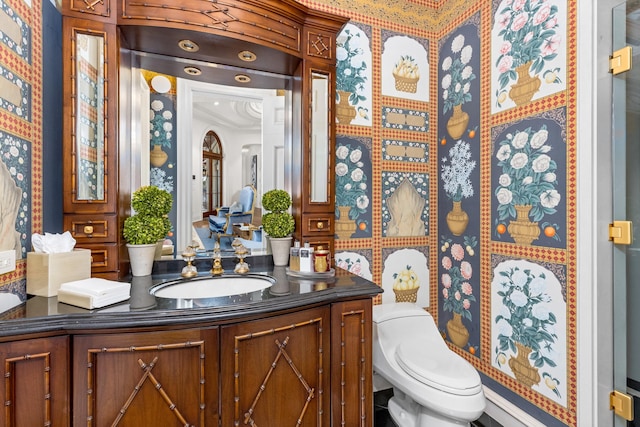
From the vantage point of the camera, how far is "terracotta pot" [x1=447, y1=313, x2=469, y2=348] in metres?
2.11

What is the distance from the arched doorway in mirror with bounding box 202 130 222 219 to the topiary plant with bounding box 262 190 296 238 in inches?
10.5

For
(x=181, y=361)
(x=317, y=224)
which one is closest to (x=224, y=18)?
(x=317, y=224)

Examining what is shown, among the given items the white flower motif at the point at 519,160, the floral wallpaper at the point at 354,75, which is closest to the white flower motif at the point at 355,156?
the floral wallpaper at the point at 354,75

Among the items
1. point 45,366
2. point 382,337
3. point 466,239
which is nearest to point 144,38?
point 45,366

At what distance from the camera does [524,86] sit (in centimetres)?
168

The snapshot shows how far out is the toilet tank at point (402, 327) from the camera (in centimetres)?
181

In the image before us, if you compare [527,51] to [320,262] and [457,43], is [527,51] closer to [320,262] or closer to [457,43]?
[457,43]

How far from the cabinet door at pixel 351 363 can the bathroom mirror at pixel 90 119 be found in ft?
3.92

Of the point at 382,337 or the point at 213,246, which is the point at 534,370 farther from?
the point at 213,246

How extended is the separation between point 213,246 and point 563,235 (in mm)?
1764

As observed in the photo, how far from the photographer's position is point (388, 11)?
218 cm

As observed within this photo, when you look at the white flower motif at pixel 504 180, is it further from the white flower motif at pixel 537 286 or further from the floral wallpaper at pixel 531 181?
the white flower motif at pixel 537 286

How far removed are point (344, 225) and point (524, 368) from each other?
1.24 m

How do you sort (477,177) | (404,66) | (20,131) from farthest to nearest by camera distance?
(404,66) → (477,177) → (20,131)
